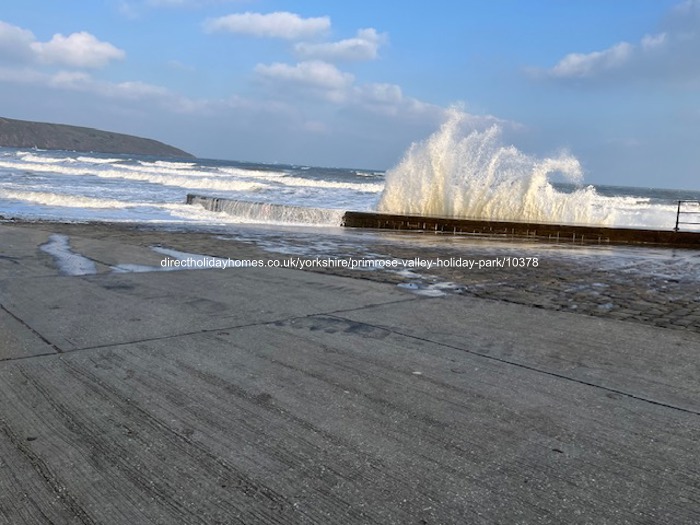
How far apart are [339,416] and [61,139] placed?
166992 millimetres

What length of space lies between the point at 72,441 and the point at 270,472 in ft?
2.98

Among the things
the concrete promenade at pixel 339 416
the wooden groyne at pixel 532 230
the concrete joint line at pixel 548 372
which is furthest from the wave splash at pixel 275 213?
the concrete joint line at pixel 548 372

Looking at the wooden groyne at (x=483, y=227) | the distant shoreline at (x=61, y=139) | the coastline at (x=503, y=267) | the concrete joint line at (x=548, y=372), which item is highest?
the distant shoreline at (x=61, y=139)

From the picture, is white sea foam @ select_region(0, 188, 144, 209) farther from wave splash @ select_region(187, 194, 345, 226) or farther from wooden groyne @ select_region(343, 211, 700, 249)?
wooden groyne @ select_region(343, 211, 700, 249)

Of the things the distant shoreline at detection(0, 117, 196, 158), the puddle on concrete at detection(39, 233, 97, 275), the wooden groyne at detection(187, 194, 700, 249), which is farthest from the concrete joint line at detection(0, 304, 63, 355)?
the distant shoreline at detection(0, 117, 196, 158)

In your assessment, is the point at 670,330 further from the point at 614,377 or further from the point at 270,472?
the point at 270,472

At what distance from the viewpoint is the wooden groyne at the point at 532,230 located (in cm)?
1351

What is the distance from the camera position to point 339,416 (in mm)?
2885

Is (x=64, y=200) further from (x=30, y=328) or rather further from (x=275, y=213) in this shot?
(x=30, y=328)

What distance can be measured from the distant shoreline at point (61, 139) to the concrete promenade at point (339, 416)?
504ft

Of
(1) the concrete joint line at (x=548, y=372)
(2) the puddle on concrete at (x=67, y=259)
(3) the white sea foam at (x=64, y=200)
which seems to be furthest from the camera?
(3) the white sea foam at (x=64, y=200)

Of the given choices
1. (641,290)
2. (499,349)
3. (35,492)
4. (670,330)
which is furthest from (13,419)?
(641,290)

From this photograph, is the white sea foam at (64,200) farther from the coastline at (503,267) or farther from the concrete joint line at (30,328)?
the concrete joint line at (30,328)

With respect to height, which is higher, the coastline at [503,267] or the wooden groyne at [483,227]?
the wooden groyne at [483,227]
